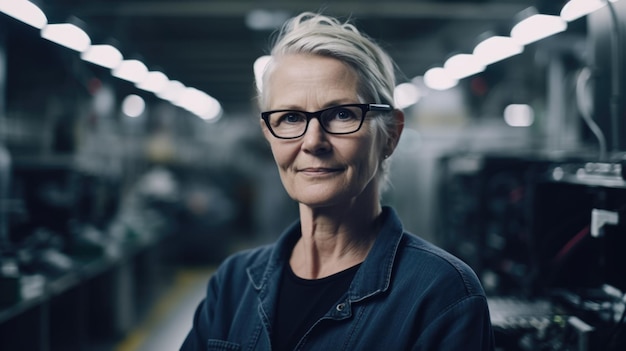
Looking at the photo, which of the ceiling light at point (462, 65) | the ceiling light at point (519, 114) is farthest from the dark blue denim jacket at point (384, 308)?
the ceiling light at point (519, 114)

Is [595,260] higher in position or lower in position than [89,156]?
lower

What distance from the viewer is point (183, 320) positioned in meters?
6.77

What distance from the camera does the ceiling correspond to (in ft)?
20.8

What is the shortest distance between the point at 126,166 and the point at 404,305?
29.2 ft

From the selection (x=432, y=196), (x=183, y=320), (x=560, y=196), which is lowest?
(x=183, y=320)

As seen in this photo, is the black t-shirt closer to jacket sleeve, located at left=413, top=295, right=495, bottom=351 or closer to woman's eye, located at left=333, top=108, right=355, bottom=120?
jacket sleeve, located at left=413, top=295, right=495, bottom=351

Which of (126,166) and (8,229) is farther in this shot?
(126,166)

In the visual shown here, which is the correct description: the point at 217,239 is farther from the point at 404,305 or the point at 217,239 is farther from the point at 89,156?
the point at 404,305

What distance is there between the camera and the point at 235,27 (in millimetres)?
9023

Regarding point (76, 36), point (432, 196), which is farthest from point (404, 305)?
point (432, 196)

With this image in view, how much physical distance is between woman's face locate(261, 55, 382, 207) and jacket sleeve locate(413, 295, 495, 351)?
38cm

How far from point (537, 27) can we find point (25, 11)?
10.2 ft

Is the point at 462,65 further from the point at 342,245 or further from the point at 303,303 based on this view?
the point at 303,303

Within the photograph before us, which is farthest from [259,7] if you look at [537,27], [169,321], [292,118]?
[292,118]
